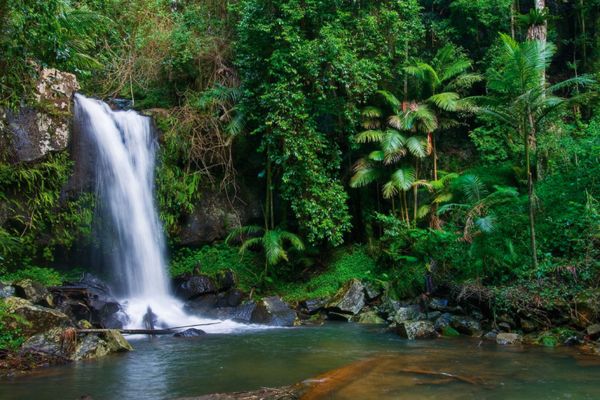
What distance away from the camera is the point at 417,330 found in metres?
9.37

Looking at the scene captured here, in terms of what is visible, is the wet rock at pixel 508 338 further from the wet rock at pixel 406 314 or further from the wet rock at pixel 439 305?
the wet rock at pixel 406 314

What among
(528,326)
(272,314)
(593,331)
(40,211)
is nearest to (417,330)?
(528,326)

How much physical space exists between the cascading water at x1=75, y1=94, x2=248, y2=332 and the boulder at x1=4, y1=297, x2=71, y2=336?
12.0ft

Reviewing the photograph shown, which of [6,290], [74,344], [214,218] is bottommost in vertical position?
[74,344]

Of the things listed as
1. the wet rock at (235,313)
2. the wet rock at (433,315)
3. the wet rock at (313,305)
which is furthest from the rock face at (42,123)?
the wet rock at (433,315)

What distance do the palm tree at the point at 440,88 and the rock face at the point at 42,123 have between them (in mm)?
9004

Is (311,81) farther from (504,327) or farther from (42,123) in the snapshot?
(504,327)

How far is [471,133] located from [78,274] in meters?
11.3

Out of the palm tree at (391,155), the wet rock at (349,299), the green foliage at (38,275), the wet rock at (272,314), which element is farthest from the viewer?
the palm tree at (391,155)

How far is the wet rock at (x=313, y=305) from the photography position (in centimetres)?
1247

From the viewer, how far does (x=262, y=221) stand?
600 inches

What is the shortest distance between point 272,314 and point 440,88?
8532 mm

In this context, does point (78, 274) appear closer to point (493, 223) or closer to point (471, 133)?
point (493, 223)

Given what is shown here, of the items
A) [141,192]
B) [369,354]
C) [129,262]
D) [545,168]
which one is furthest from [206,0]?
[369,354]
